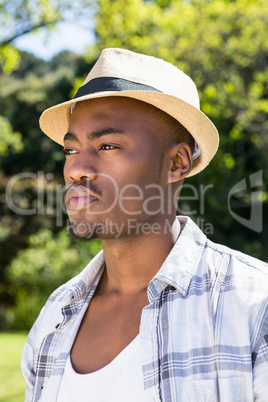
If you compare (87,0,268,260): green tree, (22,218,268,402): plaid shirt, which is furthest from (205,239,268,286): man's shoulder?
(87,0,268,260): green tree

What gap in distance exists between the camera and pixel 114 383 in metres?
1.79

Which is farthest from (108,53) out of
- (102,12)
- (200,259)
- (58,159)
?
(58,159)

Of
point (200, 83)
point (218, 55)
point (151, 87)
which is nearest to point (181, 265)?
point (151, 87)

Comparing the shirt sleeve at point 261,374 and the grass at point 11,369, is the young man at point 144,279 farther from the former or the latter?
the grass at point 11,369

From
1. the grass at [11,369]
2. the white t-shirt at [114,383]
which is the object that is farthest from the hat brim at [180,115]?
the grass at [11,369]

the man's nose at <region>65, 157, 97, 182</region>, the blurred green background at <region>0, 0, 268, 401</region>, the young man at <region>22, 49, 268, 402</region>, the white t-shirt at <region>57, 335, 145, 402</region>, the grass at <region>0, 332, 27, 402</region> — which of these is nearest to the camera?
the young man at <region>22, 49, 268, 402</region>

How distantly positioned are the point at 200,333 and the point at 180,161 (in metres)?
0.74

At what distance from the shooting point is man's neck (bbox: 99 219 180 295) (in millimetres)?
2057

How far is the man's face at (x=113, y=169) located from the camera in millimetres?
1929

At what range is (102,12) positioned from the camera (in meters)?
9.00

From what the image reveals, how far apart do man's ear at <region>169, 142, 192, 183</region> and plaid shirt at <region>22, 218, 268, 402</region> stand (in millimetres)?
216

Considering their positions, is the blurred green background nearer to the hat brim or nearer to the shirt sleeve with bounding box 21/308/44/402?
the hat brim

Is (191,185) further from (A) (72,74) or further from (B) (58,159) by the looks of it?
(A) (72,74)

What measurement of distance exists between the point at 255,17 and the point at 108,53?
896 cm
